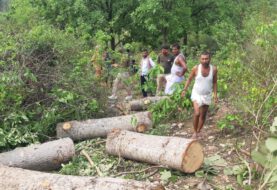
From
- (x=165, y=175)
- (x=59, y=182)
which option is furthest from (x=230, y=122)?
(x=59, y=182)

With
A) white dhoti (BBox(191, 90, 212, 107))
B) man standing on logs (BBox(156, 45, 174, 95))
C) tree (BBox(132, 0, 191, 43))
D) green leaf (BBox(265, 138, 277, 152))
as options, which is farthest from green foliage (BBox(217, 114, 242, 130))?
tree (BBox(132, 0, 191, 43))

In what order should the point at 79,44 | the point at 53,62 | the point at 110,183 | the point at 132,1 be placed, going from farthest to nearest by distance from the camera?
the point at 132,1 → the point at 79,44 → the point at 53,62 → the point at 110,183

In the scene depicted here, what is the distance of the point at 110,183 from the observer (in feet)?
14.8

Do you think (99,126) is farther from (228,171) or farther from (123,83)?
(123,83)

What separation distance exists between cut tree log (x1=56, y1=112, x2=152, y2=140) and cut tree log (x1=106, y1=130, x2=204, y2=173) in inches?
39.4

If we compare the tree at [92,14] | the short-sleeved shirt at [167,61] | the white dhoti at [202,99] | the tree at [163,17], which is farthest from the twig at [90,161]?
the tree at [92,14]

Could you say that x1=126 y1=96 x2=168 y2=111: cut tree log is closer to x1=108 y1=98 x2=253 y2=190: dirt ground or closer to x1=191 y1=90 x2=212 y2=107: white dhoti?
x1=108 y1=98 x2=253 y2=190: dirt ground

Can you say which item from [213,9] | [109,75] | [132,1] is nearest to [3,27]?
[109,75]

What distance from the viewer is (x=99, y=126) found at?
7566 mm

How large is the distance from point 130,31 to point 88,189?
13.8 m

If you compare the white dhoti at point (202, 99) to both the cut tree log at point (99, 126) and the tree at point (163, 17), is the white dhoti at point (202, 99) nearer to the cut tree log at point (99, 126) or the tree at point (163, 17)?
the cut tree log at point (99, 126)

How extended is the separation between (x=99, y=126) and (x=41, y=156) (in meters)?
1.55

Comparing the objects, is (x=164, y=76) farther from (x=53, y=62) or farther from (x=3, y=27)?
(x=3, y=27)

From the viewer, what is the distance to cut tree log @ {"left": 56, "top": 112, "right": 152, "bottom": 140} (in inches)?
292
